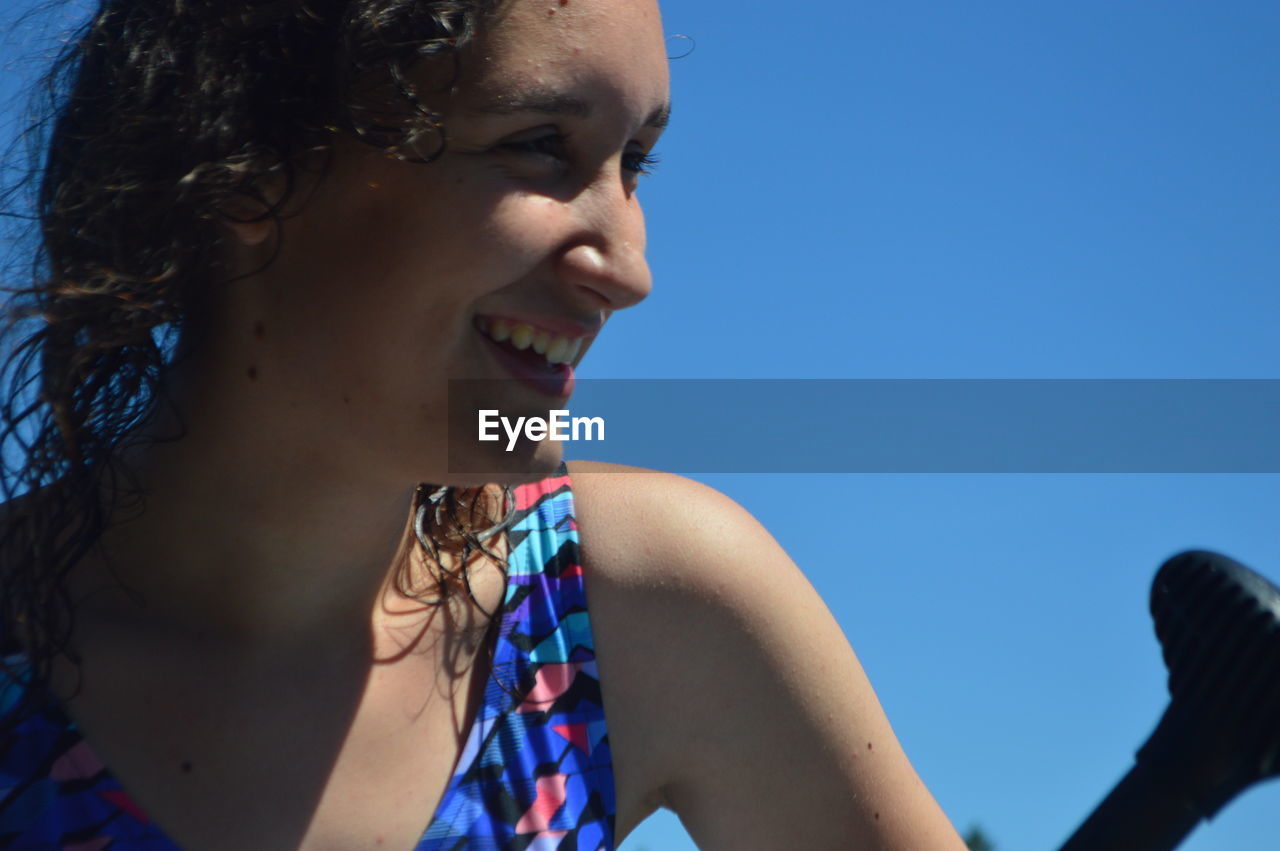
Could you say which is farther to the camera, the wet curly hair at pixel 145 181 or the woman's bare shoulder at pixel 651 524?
the woman's bare shoulder at pixel 651 524

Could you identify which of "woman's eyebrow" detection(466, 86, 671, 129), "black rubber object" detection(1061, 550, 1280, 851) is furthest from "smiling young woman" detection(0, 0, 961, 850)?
"black rubber object" detection(1061, 550, 1280, 851)

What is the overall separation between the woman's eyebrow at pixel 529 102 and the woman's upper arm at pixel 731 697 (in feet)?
2.13

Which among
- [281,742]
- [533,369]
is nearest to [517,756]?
[281,742]

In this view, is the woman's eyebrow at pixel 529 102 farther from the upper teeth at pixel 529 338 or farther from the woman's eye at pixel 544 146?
the upper teeth at pixel 529 338

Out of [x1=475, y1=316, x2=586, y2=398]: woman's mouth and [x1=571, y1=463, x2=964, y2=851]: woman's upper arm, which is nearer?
[x1=475, y1=316, x2=586, y2=398]: woman's mouth

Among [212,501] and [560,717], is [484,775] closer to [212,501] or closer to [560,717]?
[560,717]

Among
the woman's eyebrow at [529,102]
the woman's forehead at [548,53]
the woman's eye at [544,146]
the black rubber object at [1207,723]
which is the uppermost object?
the woman's forehead at [548,53]

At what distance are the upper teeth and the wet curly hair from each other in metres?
0.23

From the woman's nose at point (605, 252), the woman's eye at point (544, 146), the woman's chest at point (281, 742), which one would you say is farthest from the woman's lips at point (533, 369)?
the woman's chest at point (281, 742)

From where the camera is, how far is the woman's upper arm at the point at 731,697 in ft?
6.57

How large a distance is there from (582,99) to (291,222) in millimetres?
429

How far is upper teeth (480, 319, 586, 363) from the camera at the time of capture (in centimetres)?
179

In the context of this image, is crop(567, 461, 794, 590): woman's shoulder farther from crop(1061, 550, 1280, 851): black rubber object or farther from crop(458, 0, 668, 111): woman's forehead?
crop(1061, 550, 1280, 851): black rubber object

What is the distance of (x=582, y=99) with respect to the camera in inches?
69.6
